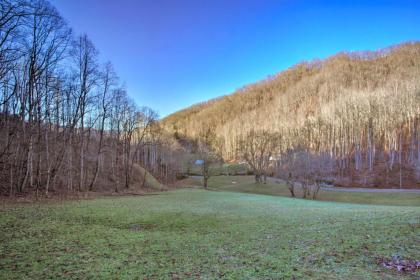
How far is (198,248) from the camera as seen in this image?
9156 mm

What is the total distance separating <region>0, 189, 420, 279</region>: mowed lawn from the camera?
21.8ft

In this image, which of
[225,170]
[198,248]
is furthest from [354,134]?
[198,248]

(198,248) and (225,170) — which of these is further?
(225,170)

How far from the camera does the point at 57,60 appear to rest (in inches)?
951

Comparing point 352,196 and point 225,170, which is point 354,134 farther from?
point 352,196

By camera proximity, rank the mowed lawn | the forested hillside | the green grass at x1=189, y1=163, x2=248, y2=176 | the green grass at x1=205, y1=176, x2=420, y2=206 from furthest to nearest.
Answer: the green grass at x1=189, y1=163, x2=248, y2=176
the forested hillside
the green grass at x1=205, y1=176, x2=420, y2=206
the mowed lawn

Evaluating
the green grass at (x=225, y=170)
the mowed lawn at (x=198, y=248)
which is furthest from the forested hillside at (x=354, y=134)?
the mowed lawn at (x=198, y=248)

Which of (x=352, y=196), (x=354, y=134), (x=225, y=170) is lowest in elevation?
(x=352, y=196)

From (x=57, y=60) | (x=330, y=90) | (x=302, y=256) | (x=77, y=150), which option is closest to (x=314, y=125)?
(x=330, y=90)

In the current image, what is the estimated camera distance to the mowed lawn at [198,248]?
665cm

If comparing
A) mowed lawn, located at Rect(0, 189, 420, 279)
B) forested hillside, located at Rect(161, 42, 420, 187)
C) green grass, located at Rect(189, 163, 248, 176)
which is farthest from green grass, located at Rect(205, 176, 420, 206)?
mowed lawn, located at Rect(0, 189, 420, 279)

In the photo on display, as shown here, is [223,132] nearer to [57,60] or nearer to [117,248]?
[57,60]

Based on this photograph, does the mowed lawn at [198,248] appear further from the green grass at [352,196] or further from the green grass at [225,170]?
the green grass at [225,170]

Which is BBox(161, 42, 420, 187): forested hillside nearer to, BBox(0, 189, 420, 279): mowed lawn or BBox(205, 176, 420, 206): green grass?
BBox(205, 176, 420, 206): green grass
